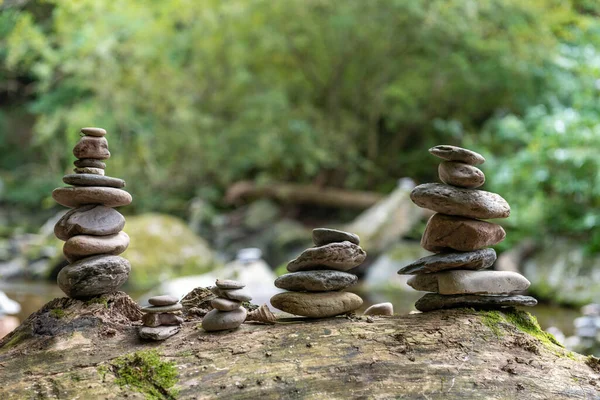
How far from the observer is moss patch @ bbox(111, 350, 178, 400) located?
252 cm

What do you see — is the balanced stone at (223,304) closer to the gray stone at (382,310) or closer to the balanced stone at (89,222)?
the balanced stone at (89,222)

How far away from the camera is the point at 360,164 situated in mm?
12922

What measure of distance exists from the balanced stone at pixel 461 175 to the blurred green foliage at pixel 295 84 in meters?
7.25

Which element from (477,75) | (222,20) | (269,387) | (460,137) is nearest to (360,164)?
(460,137)

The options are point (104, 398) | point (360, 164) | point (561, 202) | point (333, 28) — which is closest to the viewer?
point (104, 398)

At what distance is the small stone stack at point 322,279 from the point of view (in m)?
3.02

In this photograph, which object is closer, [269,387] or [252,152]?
[269,387]

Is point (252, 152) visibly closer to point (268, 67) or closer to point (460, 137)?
point (268, 67)

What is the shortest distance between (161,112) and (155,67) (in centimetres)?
94

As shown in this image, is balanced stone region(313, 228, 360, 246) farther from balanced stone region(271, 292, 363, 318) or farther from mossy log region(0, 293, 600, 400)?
mossy log region(0, 293, 600, 400)

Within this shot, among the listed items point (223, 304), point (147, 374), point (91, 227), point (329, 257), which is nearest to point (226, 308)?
point (223, 304)

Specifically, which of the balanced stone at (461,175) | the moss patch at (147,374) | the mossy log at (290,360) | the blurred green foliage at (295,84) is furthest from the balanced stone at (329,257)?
the blurred green foliage at (295,84)

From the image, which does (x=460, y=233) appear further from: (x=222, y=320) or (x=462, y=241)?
(x=222, y=320)

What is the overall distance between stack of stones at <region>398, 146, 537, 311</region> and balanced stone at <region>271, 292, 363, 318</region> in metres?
0.38
